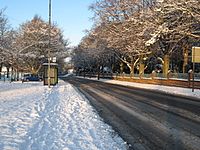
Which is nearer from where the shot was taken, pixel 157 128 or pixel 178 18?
pixel 157 128

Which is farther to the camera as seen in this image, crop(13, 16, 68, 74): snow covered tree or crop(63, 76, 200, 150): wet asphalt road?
crop(13, 16, 68, 74): snow covered tree

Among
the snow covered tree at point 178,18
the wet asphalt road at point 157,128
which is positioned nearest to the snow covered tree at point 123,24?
the snow covered tree at point 178,18

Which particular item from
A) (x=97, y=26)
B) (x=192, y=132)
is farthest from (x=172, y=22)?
(x=97, y=26)

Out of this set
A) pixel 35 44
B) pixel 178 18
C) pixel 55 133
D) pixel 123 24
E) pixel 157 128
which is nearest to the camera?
pixel 55 133

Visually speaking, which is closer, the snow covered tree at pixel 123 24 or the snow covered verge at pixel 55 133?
the snow covered verge at pixel 55 133

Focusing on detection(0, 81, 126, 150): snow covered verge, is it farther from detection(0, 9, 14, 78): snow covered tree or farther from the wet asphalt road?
detection(0, 9, 14, 78): snow covered tree

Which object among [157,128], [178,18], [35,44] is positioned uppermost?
[35,44]

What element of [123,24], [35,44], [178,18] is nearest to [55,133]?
[178,18]

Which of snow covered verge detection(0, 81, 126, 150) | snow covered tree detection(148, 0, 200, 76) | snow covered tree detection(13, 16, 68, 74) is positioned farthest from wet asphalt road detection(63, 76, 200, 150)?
snow covered tree detection(13, 16, 68, 74)

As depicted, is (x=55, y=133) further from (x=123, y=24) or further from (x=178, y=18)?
(x=123, y=24)

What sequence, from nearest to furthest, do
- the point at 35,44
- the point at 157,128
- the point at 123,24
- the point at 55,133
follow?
the point at 55,133 < the point at 157,128 < the point at 123,24 < the point at 35,44

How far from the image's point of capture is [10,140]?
26.1ft

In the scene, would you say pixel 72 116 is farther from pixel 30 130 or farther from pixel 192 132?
pixel 192 132

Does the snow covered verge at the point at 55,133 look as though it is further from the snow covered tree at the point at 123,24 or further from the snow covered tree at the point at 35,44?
the snow covered tree at the point at 35,44
